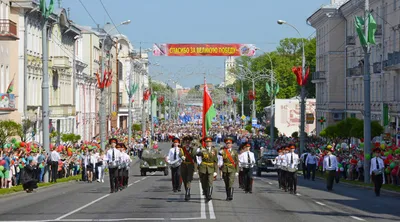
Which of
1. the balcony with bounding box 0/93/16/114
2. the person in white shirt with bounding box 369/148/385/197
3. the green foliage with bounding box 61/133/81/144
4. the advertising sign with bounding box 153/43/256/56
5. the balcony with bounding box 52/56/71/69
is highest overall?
the advertising sign with bounding box 153/43/256/56

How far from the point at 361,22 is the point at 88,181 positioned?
45.4 ft

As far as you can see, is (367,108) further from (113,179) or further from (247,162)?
(113,179)

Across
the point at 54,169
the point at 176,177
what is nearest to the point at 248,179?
the point at 176,177

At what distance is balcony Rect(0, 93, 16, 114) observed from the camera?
48.2 meters

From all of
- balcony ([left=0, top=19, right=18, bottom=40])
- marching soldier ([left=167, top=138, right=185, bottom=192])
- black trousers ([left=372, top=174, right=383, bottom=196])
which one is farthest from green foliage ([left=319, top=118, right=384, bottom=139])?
marching soldier ([left=167, top=138, right=185, bottom=192])

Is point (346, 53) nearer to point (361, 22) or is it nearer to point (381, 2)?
point (381, 2)

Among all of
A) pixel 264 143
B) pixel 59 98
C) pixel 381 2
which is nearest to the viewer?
pixel 381 2

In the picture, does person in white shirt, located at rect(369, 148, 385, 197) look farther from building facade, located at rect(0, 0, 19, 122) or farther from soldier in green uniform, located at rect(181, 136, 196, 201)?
building facade, located at rect(0, 0, 19, 122)

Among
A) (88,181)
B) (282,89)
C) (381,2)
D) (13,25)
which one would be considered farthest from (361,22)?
(282,89)

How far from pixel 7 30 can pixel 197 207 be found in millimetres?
27680

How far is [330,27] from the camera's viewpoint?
85375 millimetres

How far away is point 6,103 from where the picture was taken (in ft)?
161

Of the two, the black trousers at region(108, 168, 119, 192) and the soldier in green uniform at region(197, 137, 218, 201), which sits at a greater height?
the soldier in green uniform at region(197, 137, 218, 201)

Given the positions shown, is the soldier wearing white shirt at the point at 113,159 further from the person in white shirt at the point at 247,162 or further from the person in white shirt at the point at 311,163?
the person in white shirt at the point at 311,163
